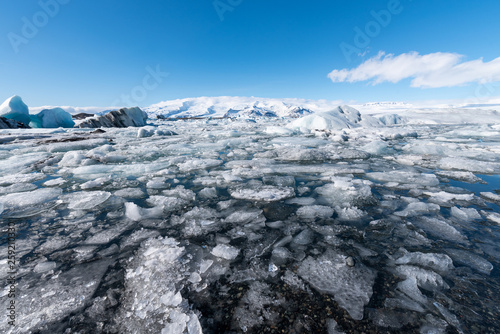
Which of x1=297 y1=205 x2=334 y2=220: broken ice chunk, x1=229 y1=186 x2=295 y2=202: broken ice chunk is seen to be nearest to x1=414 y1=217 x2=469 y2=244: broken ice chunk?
x1=297 y1=205 x2=334 y2=220: broken ice chunk

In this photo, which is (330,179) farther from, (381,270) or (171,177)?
(171,177)

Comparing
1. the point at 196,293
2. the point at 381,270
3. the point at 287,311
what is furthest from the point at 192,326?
the point at 381,270

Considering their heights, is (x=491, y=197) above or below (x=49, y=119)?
below

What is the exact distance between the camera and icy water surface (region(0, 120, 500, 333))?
2.99ft

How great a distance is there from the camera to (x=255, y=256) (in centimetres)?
131

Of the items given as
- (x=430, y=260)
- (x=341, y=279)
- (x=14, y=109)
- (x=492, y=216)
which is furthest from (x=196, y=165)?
(x=14, y=109)

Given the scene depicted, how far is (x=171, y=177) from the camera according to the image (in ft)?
9.80

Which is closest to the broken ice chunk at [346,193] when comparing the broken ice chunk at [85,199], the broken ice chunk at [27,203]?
the broken ice chunk at [85,199]

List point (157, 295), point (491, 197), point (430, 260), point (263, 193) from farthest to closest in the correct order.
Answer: point (263, 193), point (491, 197), point (430, 260), point (157, 295)

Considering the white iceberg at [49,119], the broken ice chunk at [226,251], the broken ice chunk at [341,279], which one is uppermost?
the white iceberg at [49,119]

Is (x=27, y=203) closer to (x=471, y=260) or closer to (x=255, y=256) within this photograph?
(x=255, y=256)

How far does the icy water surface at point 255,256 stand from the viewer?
91 centimetres

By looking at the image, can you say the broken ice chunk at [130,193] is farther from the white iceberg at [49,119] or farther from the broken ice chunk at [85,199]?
the white iceberg at [49,119]

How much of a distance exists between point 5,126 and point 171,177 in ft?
49.8
